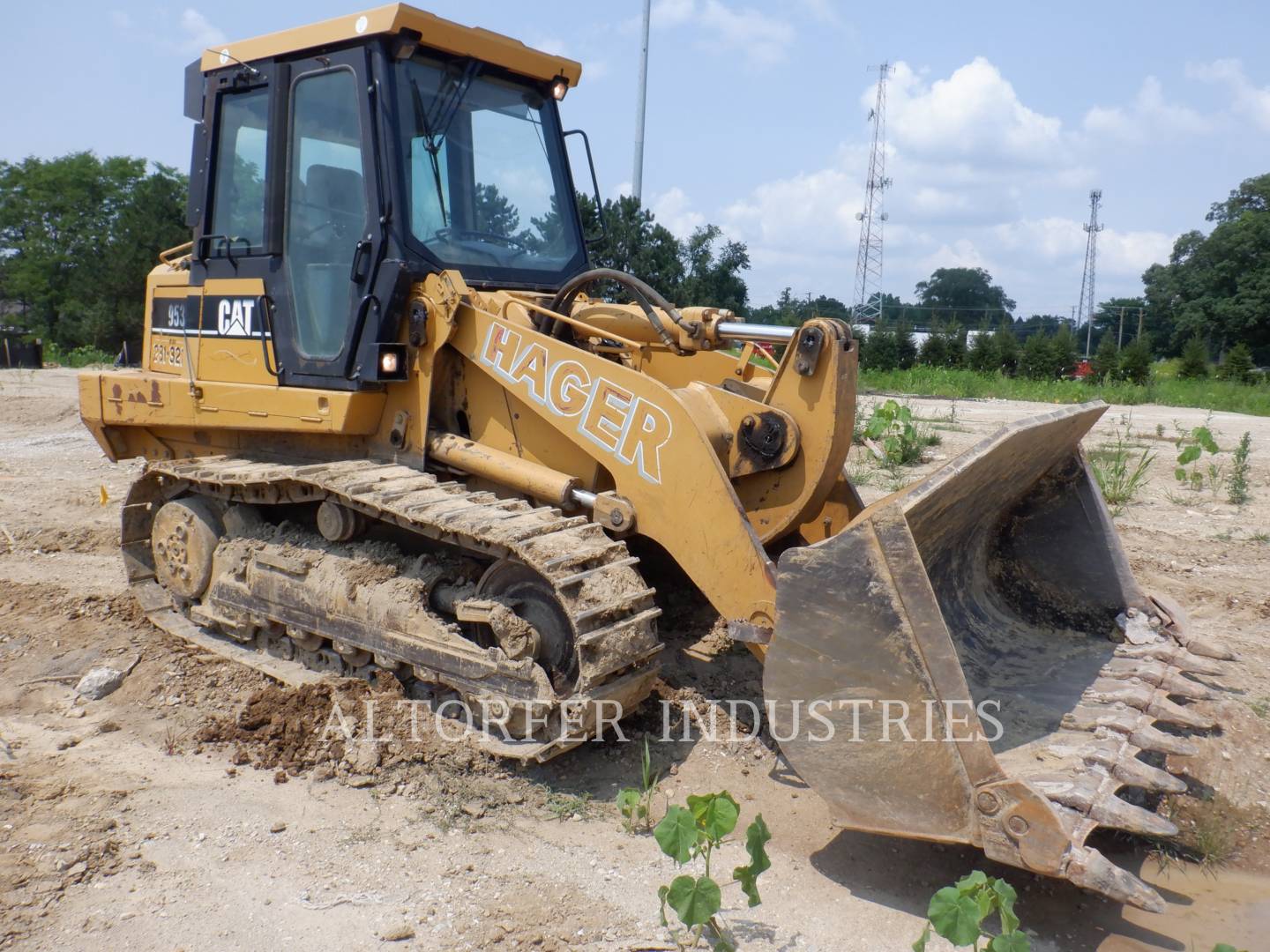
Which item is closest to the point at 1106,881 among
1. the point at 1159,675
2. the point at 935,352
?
the point at 1159,675

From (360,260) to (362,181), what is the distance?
36 cm

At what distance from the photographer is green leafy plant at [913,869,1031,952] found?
8.28ft

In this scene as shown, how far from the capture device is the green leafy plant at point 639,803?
3525 mm

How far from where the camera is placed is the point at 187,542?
207 inches

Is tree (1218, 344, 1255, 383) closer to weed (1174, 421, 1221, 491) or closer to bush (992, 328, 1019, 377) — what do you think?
bush (992, 328, 1019, 377)

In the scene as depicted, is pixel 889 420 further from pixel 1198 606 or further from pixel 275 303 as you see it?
pixel 275 303

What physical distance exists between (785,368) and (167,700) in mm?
3190

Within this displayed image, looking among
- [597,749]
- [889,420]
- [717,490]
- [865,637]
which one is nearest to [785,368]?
[717,490]

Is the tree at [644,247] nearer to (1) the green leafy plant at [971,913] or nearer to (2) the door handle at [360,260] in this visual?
(2) the door handle at [360,260]

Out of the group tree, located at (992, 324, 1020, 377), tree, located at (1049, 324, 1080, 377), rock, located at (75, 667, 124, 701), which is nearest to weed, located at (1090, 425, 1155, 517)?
rock, located at (75, 667, 124, 701)

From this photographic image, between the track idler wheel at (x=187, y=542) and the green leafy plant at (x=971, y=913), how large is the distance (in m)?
3.93

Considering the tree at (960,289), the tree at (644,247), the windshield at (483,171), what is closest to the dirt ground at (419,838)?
the windshield at (483,171)

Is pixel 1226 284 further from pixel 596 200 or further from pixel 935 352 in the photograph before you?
pixel 596 200

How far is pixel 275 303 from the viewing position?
495 centimetres
